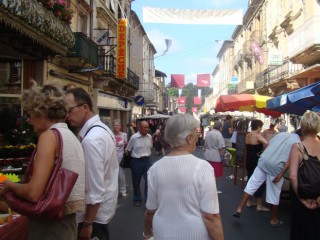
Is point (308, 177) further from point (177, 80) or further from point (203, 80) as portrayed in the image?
point (177, 80)

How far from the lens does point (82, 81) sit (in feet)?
56.9

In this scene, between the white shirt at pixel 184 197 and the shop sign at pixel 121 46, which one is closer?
the white shirt at pixel 184 197

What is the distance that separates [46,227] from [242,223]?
4677mm

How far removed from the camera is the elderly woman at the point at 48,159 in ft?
7.17

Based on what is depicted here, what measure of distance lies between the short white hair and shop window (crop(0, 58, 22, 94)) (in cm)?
1001

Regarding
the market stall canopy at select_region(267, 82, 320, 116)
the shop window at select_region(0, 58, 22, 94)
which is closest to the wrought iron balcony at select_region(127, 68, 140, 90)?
the shop window at select_region(0, 58, 22, 94)

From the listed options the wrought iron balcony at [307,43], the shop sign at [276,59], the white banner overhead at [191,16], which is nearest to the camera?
the white banner overhead at [191,16]

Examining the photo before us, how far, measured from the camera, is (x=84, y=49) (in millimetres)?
14688

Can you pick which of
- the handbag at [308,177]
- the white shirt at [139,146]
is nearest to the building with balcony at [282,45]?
the white shirt at [139,146]

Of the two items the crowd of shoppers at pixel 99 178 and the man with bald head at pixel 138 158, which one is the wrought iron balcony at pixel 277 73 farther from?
the crowd of shoppers at pixel 99 178

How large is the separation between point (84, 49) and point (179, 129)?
42.2 feet

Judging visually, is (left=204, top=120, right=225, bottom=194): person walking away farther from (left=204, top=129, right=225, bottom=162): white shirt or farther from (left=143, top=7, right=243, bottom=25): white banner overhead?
(left=143, top=7, right=243, bottom=25): white banner overhead

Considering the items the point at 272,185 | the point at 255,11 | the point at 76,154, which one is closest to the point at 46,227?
the point at 76,154

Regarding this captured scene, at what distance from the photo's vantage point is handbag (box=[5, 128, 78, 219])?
84.4 inches
